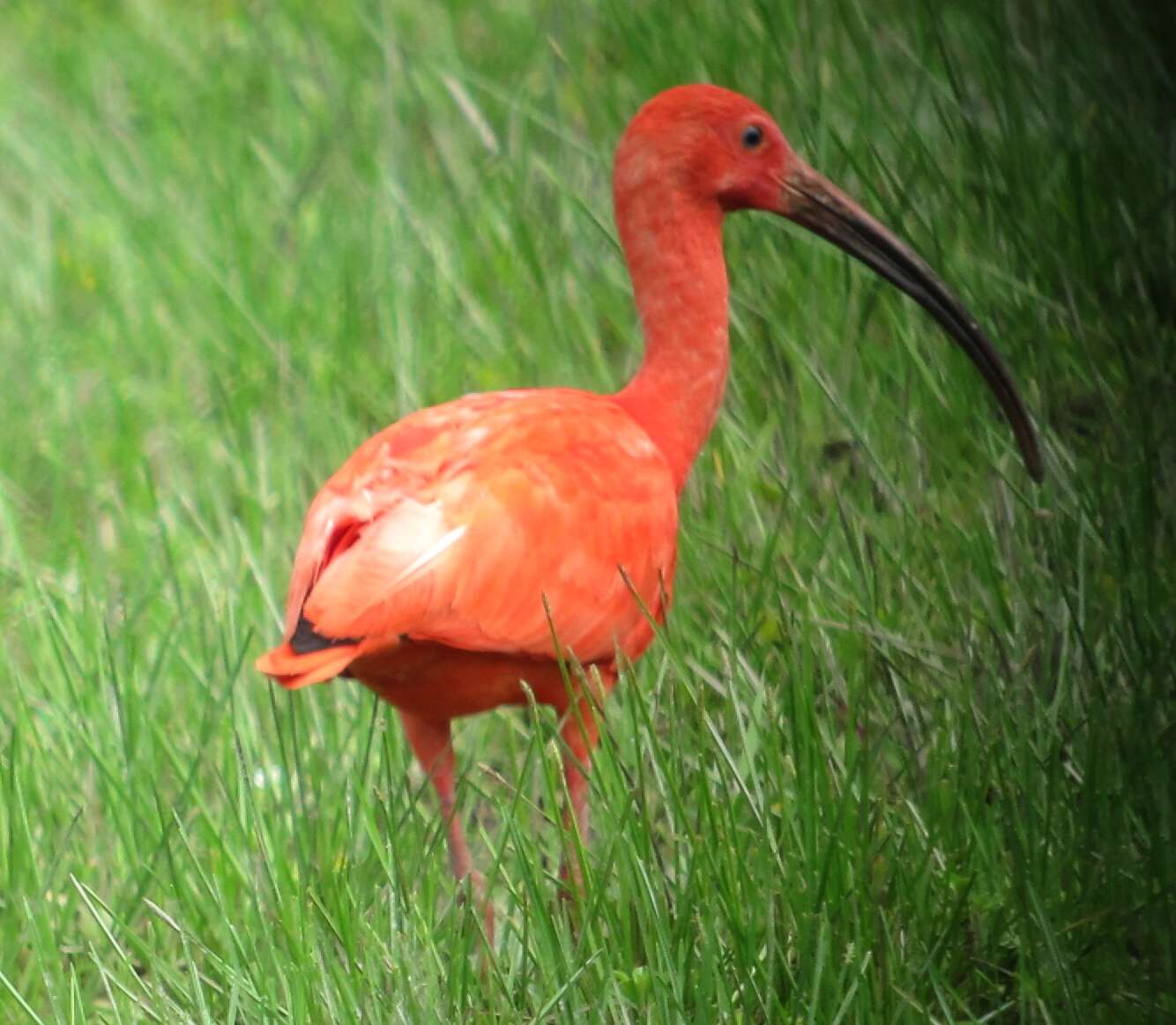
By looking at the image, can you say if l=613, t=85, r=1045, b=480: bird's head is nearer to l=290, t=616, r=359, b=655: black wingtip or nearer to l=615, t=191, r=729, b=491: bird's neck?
l=615, t=191, r=729, b=491: bird's neck

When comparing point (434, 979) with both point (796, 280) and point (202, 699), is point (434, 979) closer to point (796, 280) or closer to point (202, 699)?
point (202, 699)

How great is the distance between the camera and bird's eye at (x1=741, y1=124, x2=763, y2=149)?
349 cm

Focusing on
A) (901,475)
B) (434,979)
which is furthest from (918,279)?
(434,979)

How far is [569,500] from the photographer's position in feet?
10.2

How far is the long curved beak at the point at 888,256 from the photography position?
3.50m

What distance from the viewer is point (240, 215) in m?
5.36

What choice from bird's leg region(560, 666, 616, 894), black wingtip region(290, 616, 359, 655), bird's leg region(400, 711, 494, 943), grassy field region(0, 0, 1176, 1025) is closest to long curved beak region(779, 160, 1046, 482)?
grassy field region(0, 0, 1176, 1025)

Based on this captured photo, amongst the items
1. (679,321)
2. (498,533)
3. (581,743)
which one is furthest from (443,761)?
(679,321)

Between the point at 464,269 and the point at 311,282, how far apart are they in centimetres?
46

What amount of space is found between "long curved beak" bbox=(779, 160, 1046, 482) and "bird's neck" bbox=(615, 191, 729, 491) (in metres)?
0.20

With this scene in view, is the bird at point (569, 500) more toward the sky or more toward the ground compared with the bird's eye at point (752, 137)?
more toward the ground

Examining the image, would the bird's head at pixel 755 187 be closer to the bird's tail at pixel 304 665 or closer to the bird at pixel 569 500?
the bird at pixel 569 500

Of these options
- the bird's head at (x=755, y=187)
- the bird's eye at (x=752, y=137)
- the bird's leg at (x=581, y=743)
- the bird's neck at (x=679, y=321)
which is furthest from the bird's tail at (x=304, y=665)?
the bird's eye at (x=752, y=137)

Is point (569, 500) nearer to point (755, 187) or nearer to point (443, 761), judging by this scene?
point (443, 761)
